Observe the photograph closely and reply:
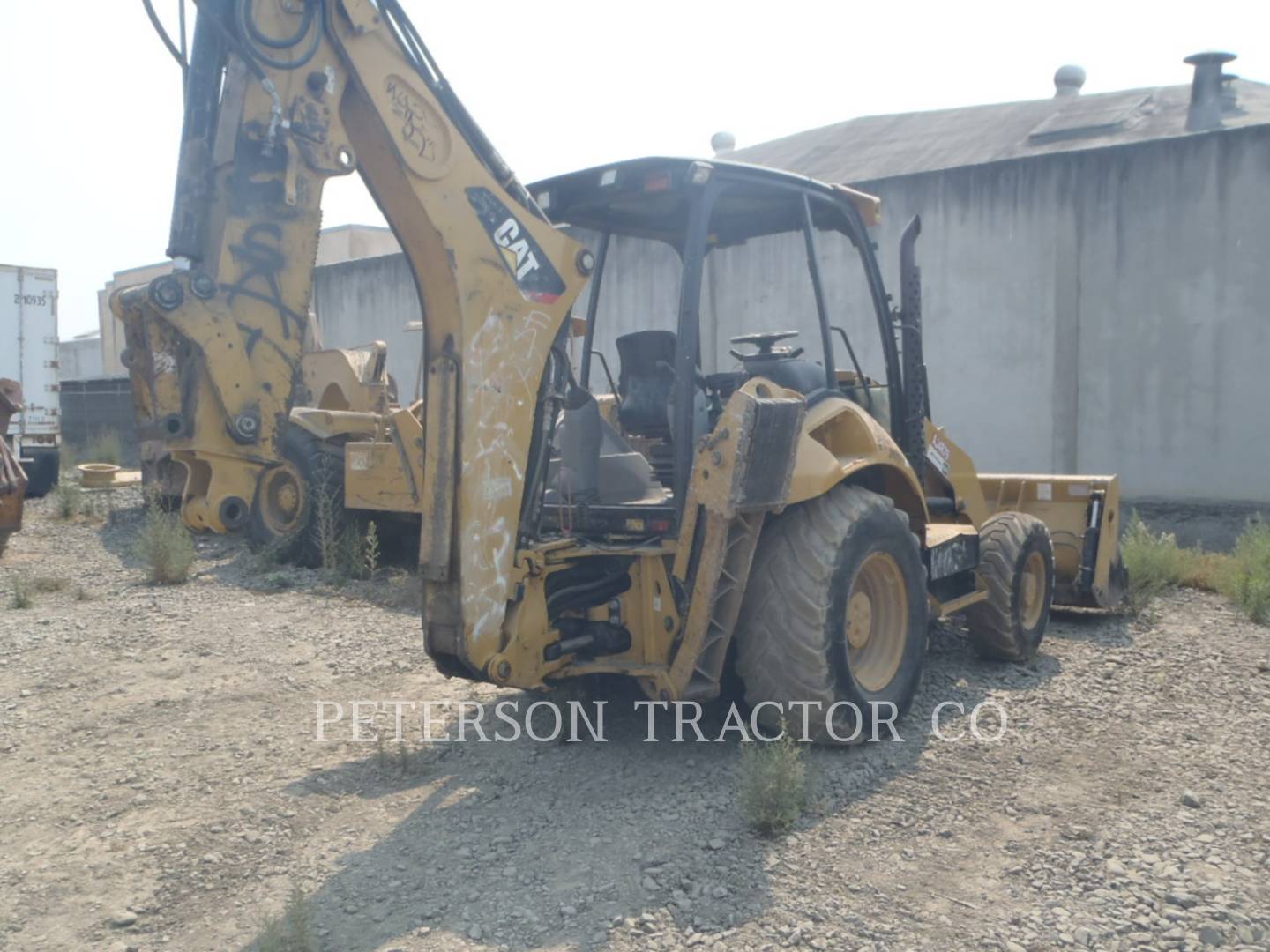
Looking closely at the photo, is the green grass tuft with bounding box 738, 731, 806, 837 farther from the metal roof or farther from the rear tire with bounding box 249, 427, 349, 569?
the metal roof

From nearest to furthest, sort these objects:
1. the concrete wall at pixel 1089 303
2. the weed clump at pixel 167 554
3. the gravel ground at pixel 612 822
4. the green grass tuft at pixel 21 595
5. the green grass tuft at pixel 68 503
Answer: the gravel ground at pixel 612 822 → the green grass tuft at pixel 21 595 → the weed clump at pixel 167 554 → the concrete wall at pixel 1089 303 → the green grass tuft at pixel 68 503

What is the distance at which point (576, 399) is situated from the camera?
15.4 feet

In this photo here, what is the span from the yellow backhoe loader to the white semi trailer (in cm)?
1188

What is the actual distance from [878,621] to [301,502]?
602 centimetres

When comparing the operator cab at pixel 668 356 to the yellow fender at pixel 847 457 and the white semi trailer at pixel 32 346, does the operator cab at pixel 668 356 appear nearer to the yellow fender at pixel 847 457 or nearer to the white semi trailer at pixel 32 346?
the yellow fender at pixel 847 457

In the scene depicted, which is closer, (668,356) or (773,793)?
(773,793)

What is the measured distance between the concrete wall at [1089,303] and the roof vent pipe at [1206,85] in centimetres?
264

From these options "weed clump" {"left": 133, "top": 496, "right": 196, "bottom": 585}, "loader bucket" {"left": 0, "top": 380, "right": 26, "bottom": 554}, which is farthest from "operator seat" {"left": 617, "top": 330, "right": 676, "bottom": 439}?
"loader bucket" {"left": 0, "top": 380, "right": 26, "bottom": 554}

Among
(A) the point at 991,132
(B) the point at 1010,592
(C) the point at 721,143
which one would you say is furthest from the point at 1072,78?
(B) the point at 1010,592

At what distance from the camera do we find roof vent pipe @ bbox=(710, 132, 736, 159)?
22.7 meters

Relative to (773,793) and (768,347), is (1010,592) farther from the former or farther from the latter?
(773,793)

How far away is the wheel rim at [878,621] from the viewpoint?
16.3 ft

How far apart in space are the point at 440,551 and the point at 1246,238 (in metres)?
9.80

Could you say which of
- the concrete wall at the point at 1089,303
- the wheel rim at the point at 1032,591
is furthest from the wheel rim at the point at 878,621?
the concrete wall at the point at 1089,303
